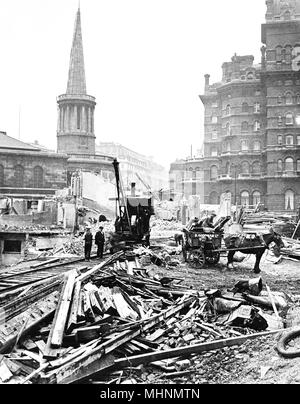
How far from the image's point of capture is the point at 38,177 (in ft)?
152

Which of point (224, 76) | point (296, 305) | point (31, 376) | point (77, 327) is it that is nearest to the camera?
point (31, 376)

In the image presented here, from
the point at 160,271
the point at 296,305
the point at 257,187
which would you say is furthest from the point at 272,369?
the point at 257,187

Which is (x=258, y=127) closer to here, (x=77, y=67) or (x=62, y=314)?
(x=77, y=67)

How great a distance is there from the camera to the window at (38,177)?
46.0 metres

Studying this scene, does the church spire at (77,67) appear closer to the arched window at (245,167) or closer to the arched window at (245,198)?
the arched window at (245,167)

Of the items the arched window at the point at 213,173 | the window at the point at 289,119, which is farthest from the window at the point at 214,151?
the window at the point at 289,119

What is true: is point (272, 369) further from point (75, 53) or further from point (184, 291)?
point (75, 53)

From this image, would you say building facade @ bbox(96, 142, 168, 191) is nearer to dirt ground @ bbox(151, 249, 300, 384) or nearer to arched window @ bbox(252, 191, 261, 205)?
arched window @ bbox(252, 191, 261, 205)

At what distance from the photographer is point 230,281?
13.7m

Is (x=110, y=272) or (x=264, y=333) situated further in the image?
(x=110, y=272)

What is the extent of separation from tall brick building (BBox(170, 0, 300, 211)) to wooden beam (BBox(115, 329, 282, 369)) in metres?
49.2

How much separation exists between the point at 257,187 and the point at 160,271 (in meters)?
46.0

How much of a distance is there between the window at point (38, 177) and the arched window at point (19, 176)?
1.27 m
